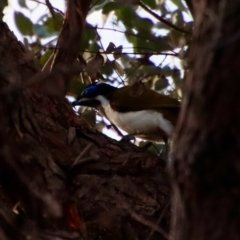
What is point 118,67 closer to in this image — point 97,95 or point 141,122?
point 141,122

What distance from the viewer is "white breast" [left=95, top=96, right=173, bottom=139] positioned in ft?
14.6

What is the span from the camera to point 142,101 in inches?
183

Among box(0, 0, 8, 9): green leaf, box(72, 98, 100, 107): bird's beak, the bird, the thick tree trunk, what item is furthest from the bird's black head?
the thick tree trunk

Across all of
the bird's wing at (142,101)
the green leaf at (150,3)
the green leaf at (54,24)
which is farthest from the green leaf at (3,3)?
the bird's wing at (142,101)

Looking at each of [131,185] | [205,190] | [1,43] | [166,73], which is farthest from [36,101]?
[205,190]

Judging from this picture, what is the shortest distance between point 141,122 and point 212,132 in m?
3.13

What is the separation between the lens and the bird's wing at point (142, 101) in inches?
176

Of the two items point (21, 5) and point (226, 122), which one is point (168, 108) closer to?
point (21, 5)

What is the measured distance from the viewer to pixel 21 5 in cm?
364

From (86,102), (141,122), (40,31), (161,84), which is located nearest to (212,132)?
(40,31)

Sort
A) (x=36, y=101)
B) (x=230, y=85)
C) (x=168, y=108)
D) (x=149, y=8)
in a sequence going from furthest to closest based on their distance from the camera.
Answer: (x=168, y=108) → (x=149, y=8) → (x=36, y=101) → (x=230, y=85)

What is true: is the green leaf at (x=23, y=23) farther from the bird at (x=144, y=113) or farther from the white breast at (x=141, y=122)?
the white breast at (x=141, y=122)

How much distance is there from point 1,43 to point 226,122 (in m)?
A: 1.52

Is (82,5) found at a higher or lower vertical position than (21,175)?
higher
